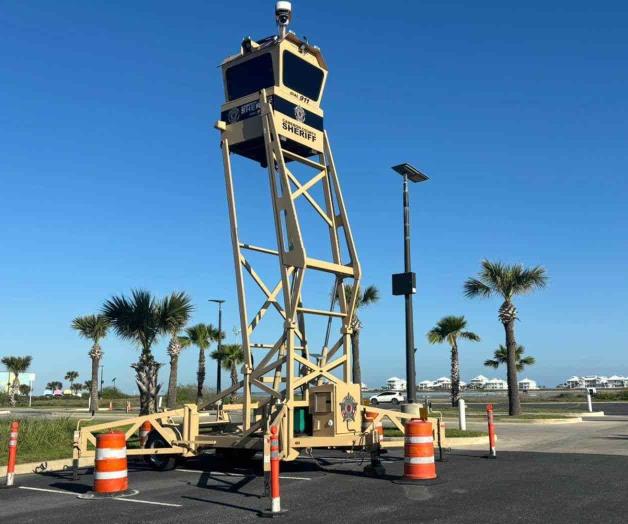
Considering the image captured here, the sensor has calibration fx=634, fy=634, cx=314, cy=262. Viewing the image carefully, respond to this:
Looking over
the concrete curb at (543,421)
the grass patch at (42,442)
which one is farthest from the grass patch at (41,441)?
the concrete curb at (543,421)

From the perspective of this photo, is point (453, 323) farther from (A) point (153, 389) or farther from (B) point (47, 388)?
(B) point (47, 388)

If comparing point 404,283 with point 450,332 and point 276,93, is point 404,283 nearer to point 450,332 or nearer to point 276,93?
point 276,93

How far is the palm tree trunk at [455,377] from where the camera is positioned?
141 feet

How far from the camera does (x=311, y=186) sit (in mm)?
13664

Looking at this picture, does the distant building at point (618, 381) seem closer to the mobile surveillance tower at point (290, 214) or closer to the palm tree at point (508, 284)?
the palm tree at point (508, 284)

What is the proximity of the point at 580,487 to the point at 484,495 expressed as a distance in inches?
68.2

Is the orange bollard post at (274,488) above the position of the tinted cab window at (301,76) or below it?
below

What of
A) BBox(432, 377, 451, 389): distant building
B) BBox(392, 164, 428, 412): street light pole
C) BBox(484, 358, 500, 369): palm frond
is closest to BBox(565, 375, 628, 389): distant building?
BBox(432, 377, 451, 389): distant building

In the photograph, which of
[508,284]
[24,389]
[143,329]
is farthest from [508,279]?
[24,389]

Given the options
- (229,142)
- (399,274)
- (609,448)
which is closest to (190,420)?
(229,142)

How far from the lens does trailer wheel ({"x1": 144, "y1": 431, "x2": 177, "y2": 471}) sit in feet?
41.5

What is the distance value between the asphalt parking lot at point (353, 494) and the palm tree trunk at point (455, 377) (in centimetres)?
2970

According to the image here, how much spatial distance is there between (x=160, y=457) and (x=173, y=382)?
30.2m

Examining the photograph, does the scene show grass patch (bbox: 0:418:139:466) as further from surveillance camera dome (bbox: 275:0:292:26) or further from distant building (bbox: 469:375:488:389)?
distant building (bbox: 469:375:488:389)
